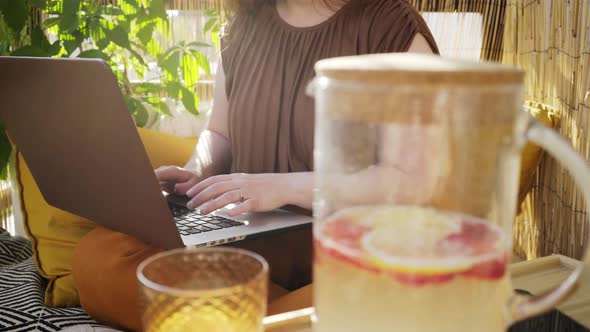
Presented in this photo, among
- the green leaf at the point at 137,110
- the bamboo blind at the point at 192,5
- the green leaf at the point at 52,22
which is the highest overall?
the bamboo blind at the point at 192,5

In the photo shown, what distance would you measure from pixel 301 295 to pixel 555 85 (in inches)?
41.6

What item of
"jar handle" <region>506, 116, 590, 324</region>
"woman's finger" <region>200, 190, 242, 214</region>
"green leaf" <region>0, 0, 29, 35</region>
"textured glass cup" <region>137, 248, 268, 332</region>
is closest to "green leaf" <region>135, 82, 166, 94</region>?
"green leaf" <region>0, 0, 29, 35</region>

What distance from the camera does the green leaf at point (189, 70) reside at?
6.23 feet

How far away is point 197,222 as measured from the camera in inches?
33.4

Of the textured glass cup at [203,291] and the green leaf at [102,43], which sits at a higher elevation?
the green leaf at [102,43]

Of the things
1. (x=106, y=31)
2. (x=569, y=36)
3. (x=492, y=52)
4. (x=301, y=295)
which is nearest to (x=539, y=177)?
(x=569, y=36)

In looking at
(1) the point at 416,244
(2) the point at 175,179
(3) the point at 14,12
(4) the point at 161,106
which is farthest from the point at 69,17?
(1) the point at 416,244

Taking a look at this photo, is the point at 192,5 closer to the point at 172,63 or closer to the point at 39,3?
the point at 172,63

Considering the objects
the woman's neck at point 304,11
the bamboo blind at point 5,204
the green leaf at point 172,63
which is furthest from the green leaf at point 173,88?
the bamboo blind at point 5,204

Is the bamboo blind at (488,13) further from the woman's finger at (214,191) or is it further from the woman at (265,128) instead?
the woman's finger at (214,191)

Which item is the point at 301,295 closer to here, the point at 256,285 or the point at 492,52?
the point at 256,285

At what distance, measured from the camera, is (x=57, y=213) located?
1167mm

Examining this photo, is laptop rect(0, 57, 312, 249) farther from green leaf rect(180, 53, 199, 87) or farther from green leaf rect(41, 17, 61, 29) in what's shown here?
green leaf rect(180, 53, 199, 87)

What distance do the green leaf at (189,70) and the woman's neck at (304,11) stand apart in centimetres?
64
